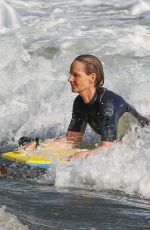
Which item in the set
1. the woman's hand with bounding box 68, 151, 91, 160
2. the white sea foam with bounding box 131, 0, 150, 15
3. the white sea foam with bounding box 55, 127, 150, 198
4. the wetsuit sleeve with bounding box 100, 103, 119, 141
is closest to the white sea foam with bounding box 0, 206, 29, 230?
the white sea foam with bounding box 55, 127, 150, 198

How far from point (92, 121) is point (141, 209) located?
1.60m

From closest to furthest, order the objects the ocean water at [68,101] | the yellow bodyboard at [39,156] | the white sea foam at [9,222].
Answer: the white sea foam at [9,222] → the ocean water at [68,101] → the yellow bodyboard at [39,156]

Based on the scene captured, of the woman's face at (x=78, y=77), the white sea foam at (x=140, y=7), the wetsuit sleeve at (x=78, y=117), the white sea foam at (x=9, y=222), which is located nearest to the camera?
the white sea foam at (x=9, y=222)

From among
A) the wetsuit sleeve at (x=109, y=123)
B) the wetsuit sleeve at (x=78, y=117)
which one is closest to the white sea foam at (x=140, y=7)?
the wetsuit sleeve at (x=78, y=117)

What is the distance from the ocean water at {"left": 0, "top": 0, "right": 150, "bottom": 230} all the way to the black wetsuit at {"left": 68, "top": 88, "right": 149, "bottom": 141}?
0.18m

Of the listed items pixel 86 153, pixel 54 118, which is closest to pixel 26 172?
pixel 86 153

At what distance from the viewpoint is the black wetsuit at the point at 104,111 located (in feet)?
20.8

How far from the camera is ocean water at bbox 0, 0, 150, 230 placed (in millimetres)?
5082

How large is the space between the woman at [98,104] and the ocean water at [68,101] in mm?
131

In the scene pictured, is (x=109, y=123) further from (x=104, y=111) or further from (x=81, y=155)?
(x=81, y=155)

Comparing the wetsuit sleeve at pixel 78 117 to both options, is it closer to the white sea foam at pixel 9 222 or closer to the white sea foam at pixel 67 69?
the white sea foam at pixel 67 69

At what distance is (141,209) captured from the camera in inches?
206

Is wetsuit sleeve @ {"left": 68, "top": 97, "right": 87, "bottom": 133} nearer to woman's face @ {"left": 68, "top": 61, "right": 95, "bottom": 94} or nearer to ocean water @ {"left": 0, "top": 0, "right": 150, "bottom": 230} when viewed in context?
woman's face @ {"left": 68, "top": 61, "right": 95, "bottom": 94}

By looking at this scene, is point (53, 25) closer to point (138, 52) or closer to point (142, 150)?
point (138, 52)
